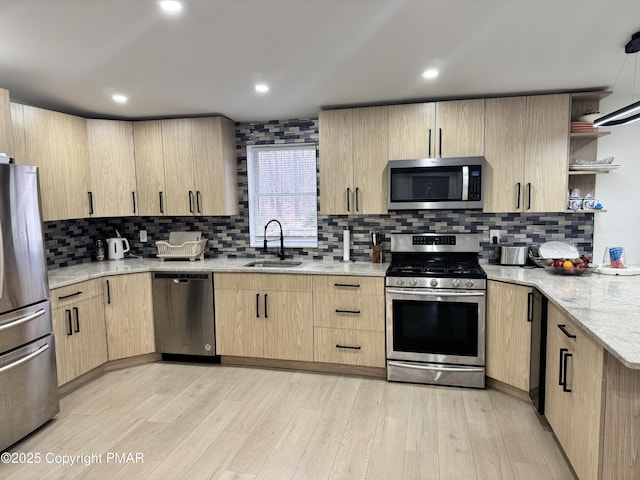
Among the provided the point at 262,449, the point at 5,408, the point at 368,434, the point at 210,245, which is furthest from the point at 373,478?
the point at 210,245

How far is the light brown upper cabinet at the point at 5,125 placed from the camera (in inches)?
105

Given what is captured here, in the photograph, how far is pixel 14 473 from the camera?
223 cm

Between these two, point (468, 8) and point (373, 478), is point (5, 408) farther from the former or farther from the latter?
point (468, 8)

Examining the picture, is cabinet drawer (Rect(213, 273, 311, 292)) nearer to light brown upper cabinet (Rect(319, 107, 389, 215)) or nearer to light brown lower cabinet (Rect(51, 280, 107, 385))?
light brown upper cabinet (Rect(319, 107, 389, 215))

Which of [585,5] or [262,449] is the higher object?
[585,5]

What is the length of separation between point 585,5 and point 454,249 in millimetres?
2137

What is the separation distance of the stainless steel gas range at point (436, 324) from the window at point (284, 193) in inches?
46.6

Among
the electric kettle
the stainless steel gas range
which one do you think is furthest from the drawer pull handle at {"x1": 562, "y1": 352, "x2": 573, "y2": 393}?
the electric kettle

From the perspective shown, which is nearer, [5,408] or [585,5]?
[585,5]

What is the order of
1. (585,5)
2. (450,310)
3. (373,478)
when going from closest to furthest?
1. (585,5)
2. (373,478)
3. (450,310)

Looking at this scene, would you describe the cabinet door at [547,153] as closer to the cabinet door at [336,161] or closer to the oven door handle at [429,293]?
the oven door handle at [429,293]

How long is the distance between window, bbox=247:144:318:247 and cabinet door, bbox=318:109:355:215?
0.42m

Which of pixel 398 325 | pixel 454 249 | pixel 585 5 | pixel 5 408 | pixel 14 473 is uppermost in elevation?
pixel 585 5

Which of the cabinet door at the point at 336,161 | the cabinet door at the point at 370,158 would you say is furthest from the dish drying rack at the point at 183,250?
the cabinet door at the point at 370,158
